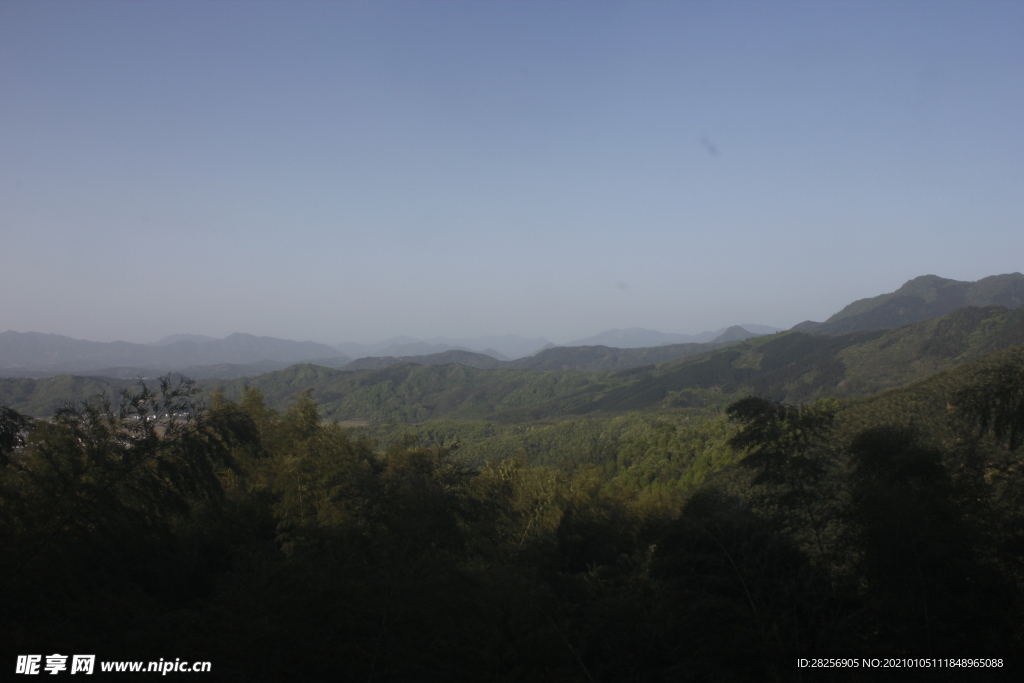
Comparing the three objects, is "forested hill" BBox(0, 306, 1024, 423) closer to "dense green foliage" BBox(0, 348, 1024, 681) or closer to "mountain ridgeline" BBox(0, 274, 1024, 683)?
"mountain ridgeline" BBox(0, 274, 1024, 683)

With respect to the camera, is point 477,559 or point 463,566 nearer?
point 463,566

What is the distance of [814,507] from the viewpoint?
9148mm

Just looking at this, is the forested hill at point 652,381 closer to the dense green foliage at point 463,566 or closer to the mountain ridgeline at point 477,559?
the mountain ridgeline at point 477,559

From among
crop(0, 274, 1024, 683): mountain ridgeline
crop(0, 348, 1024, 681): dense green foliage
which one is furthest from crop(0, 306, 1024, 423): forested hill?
crop(0, 348, 1024, 681): dense green foliage

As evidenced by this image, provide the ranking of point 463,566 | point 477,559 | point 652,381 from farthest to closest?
point 652,381, point 477,559, point 463,566

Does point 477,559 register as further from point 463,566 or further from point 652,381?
point 652,381

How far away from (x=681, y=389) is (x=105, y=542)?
133 m

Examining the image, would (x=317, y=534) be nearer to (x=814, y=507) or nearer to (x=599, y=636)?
(x=599, y=636)

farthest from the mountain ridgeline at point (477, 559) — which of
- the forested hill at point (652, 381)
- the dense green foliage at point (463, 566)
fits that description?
the forested hill at point (652, 381)

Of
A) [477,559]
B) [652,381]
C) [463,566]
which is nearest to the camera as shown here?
[463,566]

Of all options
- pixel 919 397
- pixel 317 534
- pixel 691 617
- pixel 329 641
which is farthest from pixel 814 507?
pixel 919 397

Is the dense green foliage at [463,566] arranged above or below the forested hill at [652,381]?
above

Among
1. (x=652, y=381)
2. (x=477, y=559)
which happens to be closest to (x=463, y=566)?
(x=477, y=559)

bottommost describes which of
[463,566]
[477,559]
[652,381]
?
[652,381]
